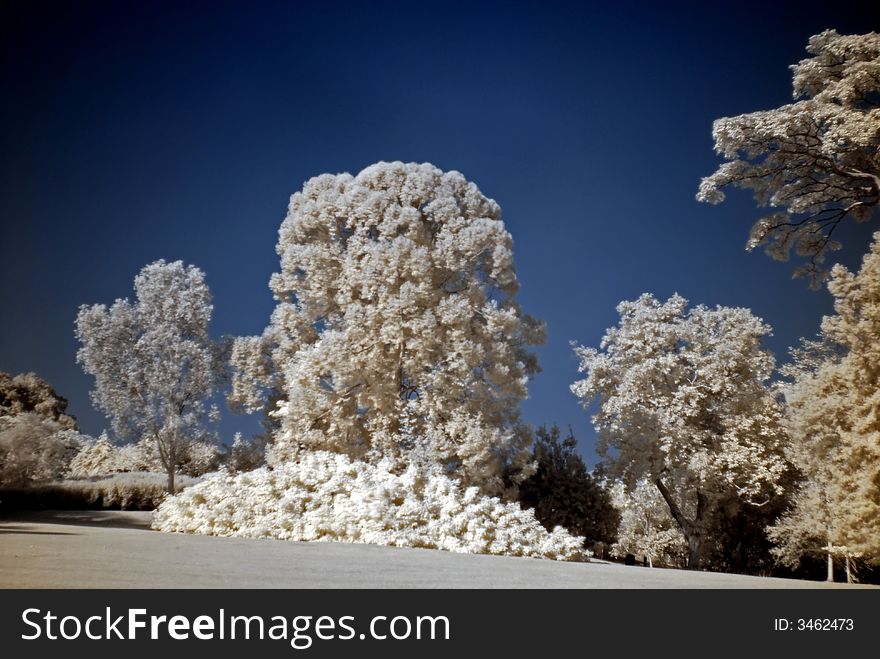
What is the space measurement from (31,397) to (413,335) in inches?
433

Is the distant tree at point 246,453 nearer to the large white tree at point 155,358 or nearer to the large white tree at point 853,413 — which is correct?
the large white tree at point 155,358

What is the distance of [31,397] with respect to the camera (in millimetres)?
14898

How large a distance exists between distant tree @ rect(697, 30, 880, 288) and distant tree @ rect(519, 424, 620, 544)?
511 centimetres

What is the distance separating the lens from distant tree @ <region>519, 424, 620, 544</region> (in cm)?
1070

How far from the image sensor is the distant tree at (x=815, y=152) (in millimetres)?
7164

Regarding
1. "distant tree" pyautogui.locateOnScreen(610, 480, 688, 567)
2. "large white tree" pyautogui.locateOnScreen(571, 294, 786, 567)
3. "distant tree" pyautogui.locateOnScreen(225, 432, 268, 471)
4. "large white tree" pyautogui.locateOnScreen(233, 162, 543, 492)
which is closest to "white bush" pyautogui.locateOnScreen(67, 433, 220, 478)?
"distant tree" pyautogui.locateOnScreen(225, 432, 268, 471)

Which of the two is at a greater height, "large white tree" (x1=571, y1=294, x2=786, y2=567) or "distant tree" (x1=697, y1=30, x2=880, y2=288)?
"distant tree" (x1=697, y1=30, x2=880, y2=288)

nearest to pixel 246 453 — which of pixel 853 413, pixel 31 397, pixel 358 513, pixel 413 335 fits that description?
pixel 413 335

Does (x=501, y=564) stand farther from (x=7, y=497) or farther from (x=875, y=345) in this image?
(x=7, y=497)

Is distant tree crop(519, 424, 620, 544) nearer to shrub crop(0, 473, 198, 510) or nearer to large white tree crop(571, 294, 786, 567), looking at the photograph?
large white tree crop(571, 294, 786, 567)

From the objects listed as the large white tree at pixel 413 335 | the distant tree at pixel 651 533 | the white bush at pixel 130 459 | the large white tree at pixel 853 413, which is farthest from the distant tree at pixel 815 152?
the white bush at pixel 130 459

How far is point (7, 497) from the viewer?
9664 mm

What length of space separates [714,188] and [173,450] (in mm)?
10163
